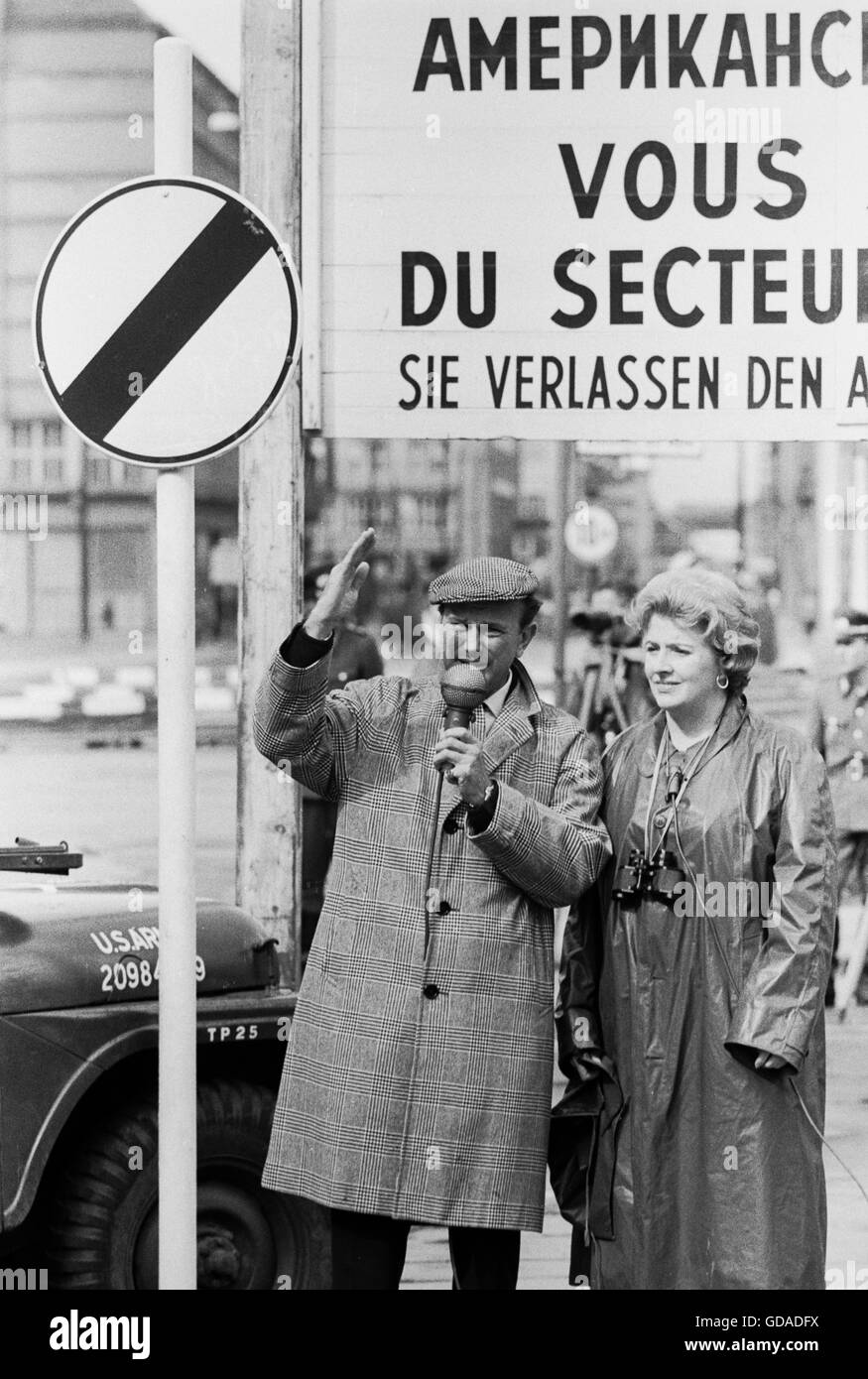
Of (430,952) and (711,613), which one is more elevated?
(711,613)

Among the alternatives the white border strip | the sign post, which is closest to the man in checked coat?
the sign post

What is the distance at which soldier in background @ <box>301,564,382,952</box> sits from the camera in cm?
723

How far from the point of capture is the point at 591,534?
8.65 metres

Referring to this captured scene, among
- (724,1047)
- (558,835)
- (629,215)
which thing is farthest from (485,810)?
(629,215)

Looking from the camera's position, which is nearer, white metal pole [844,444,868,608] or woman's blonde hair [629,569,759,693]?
woman's blonde hair [629,569,759,693]

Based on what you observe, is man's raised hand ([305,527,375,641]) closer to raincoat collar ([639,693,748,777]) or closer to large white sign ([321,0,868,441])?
raincoat collar ([639,693,748,777])

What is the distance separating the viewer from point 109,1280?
4.39 meters

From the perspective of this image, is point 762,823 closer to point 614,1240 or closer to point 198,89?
point 614,1240

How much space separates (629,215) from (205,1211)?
2813 millimetres

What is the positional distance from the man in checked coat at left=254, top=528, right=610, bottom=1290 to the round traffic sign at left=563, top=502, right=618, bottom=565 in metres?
3.70

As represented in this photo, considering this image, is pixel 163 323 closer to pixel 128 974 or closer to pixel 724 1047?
pixel 128 974

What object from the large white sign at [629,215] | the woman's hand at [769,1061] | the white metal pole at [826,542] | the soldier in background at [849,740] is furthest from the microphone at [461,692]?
the soldier in background at [849,740]

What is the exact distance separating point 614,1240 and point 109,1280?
1.15m

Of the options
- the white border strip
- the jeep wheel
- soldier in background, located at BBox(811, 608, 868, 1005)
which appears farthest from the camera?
soldier in background, located at BBox(811, 608, 868, 1005)
